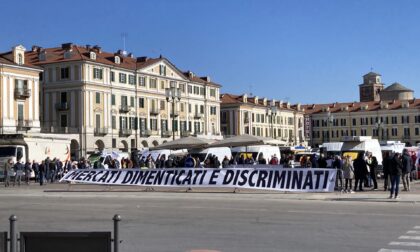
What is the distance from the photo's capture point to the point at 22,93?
7650 centimetres

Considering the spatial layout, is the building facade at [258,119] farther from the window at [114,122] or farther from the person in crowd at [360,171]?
the person in crowd at [360,171]

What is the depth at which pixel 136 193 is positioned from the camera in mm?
27000

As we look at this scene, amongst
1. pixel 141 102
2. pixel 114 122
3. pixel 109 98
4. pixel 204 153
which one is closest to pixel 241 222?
pixel 204 153

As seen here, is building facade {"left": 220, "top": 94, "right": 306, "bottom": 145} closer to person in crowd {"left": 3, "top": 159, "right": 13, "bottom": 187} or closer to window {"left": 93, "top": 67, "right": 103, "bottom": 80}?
window {"left": 93, "top": 67, "right": 103, "bottom": 80}

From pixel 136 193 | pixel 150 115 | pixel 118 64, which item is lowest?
pixel 136 193

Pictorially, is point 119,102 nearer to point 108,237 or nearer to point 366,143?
point 366,143

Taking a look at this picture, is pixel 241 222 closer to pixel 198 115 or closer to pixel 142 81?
pixel 142 81

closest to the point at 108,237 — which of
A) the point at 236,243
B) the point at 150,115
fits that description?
the point at 236,243

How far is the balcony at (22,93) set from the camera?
2997 inches

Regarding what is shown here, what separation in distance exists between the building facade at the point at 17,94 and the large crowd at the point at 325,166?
31733 mm

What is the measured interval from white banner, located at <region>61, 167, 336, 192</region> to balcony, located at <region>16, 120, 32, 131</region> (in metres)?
47.3

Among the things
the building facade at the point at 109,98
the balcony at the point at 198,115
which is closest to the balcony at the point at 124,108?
the building facade at the point at 109,98

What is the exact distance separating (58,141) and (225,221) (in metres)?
33.5

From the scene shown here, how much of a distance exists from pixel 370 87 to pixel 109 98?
11624 cm
